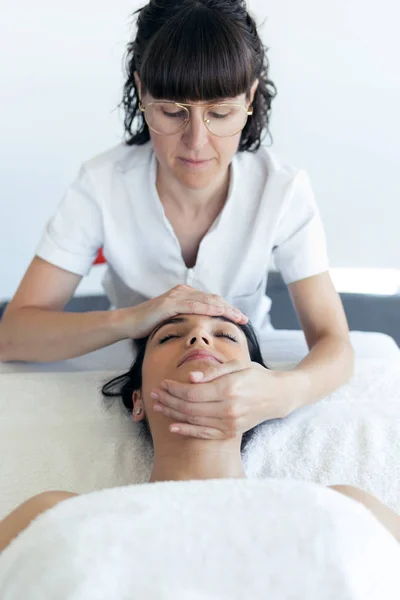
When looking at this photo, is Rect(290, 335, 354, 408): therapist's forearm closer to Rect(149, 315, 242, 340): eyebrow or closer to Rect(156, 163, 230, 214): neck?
Rect(149, 315, 242, 340): eyebrow

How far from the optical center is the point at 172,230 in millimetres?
1830

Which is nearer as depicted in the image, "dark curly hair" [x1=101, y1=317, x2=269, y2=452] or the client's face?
the client's face

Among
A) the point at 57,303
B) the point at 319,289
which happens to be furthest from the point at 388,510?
the point at 57,303

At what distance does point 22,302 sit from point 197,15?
0.73 m

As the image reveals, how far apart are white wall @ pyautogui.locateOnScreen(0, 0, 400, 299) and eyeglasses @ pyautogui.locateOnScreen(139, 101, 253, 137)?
3.77ft

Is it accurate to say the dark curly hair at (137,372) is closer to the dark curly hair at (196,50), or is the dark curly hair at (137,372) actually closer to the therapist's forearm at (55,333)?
the therapist's forearm at (55,333)

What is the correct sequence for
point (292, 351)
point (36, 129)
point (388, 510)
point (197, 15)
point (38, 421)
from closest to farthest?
point (388, 510) → point (197, 15) → point (38, 421) → point (292, 351) → point (36, 129)

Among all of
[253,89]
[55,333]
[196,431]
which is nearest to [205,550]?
[196,431]

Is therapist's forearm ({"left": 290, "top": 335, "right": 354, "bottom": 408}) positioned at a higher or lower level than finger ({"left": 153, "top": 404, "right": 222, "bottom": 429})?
lower

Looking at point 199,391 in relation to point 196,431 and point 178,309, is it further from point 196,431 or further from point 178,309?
point 178,309

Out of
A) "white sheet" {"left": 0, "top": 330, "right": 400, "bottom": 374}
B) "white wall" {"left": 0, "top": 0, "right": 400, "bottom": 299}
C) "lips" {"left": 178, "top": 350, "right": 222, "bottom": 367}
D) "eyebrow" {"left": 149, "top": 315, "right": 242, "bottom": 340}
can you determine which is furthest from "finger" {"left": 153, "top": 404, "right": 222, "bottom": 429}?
"white wall" {"left": 0, "top": 0, "right": 400, "bottom": 299}

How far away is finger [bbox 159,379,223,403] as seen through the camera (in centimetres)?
139

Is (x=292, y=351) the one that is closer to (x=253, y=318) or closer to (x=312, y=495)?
(x=253, y=318)

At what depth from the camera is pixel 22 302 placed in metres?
1.80
